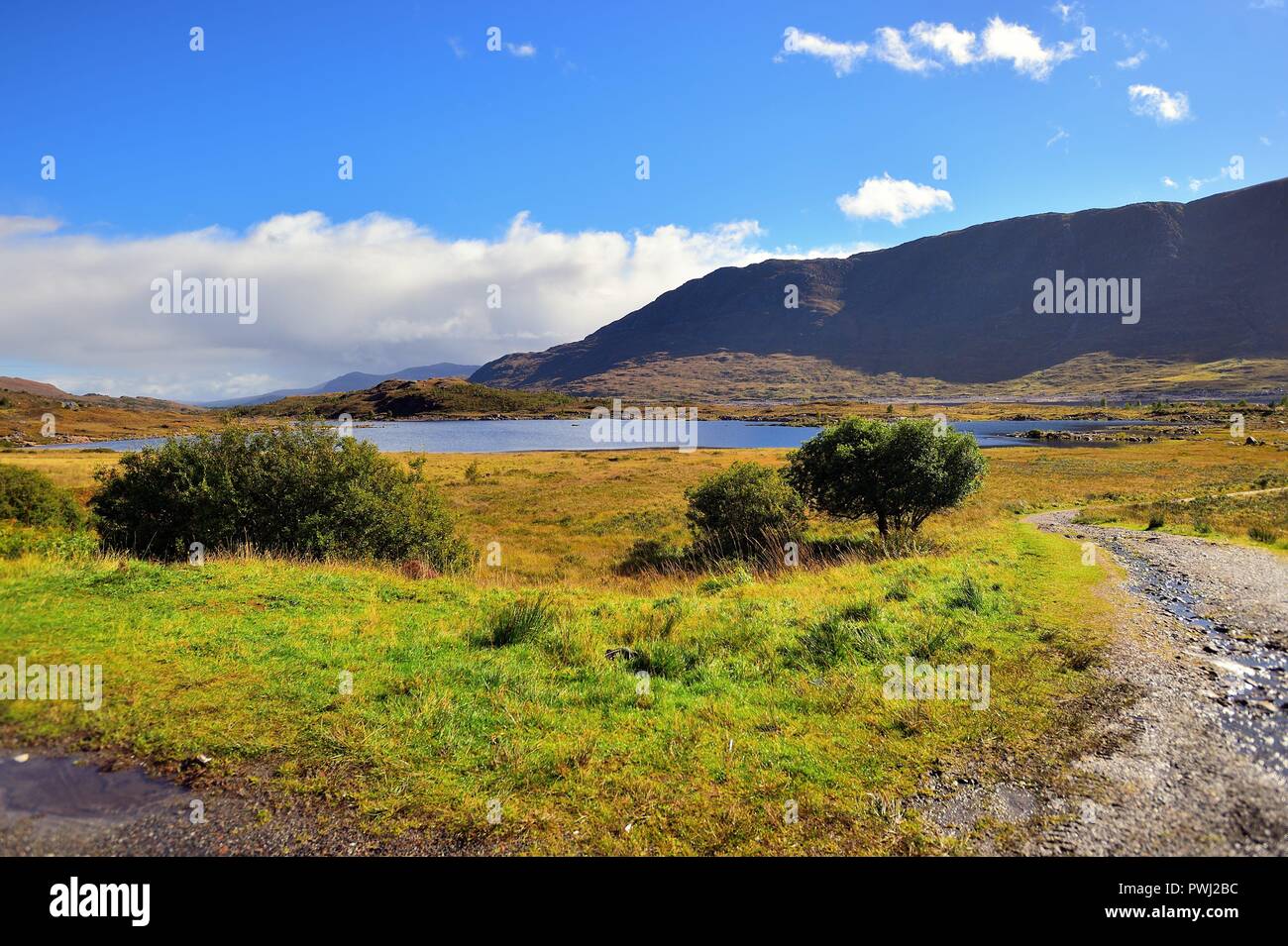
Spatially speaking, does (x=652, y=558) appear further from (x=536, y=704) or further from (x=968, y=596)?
(x=536, y=704)

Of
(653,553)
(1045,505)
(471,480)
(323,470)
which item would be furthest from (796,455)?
(471,480)

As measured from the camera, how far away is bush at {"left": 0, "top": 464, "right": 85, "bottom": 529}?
19625 millimetres

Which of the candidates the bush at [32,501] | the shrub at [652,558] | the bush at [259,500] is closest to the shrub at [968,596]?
the shrub at [652,558]

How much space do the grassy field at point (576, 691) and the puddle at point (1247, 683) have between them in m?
1.50

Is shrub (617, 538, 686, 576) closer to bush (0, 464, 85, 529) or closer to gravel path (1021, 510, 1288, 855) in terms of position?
gravel path (1021, 510, 1288, 855)

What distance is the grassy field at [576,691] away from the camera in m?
5.85

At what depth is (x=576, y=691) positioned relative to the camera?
331 inches

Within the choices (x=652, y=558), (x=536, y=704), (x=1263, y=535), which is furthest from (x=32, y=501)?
(x=1263, y=535)

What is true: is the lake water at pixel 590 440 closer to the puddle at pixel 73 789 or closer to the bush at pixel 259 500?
the bush at pixel 259 500

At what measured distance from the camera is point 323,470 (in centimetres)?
2052

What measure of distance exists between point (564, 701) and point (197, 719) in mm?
4421
